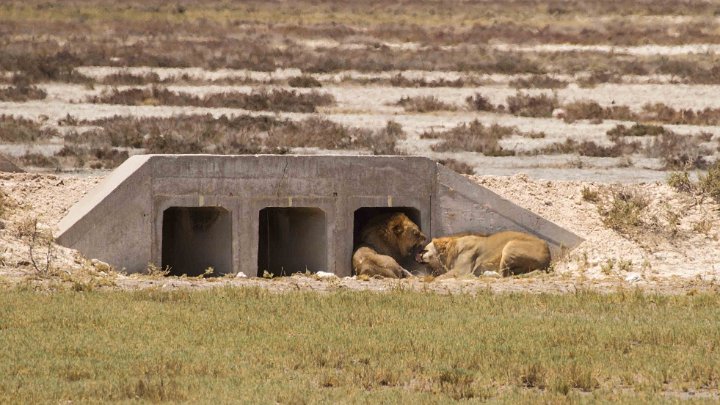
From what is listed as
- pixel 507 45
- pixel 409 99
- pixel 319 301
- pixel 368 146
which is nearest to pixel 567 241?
pixel 319 301

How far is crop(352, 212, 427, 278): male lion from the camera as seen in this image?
848 inches

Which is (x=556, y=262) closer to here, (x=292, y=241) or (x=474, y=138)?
(x=292, y=241)

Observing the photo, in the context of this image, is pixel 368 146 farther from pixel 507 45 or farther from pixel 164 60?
pixel 507 45

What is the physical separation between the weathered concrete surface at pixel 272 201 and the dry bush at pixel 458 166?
758cm

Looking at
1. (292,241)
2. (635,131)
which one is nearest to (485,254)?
(292,241)

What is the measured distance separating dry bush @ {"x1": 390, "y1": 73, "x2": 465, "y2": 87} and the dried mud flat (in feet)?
A: 88.2

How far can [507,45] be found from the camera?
69500 mm

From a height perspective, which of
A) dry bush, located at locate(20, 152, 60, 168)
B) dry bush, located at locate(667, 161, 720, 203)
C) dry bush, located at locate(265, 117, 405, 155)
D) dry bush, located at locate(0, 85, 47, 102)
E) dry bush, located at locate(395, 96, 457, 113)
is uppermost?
dry bush, located at locate(0, 85, 47, 102)

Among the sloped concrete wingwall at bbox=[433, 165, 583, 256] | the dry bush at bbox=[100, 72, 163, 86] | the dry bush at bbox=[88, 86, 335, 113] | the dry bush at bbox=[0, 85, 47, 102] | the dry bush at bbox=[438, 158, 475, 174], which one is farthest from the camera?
the dry bush at bbox=[100, 72, 163, 86]

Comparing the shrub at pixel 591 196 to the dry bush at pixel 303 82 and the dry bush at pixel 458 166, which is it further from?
the dry bush at pixel 303 82

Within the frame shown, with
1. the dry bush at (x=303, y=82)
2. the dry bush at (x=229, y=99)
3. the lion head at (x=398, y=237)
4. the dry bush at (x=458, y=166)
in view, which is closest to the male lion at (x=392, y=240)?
the lion head at (x=398, y=237)

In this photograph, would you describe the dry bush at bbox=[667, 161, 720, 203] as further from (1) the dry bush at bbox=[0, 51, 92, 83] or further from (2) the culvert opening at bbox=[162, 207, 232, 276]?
(1) the dry bush at bbox=[0, 51, 92, 83]

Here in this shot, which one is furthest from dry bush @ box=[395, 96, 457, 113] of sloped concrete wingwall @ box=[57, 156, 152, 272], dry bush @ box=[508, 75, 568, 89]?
sloped concrete wingwall @ box=[57, 156, 152, 272]

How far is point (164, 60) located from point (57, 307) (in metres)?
39.8
